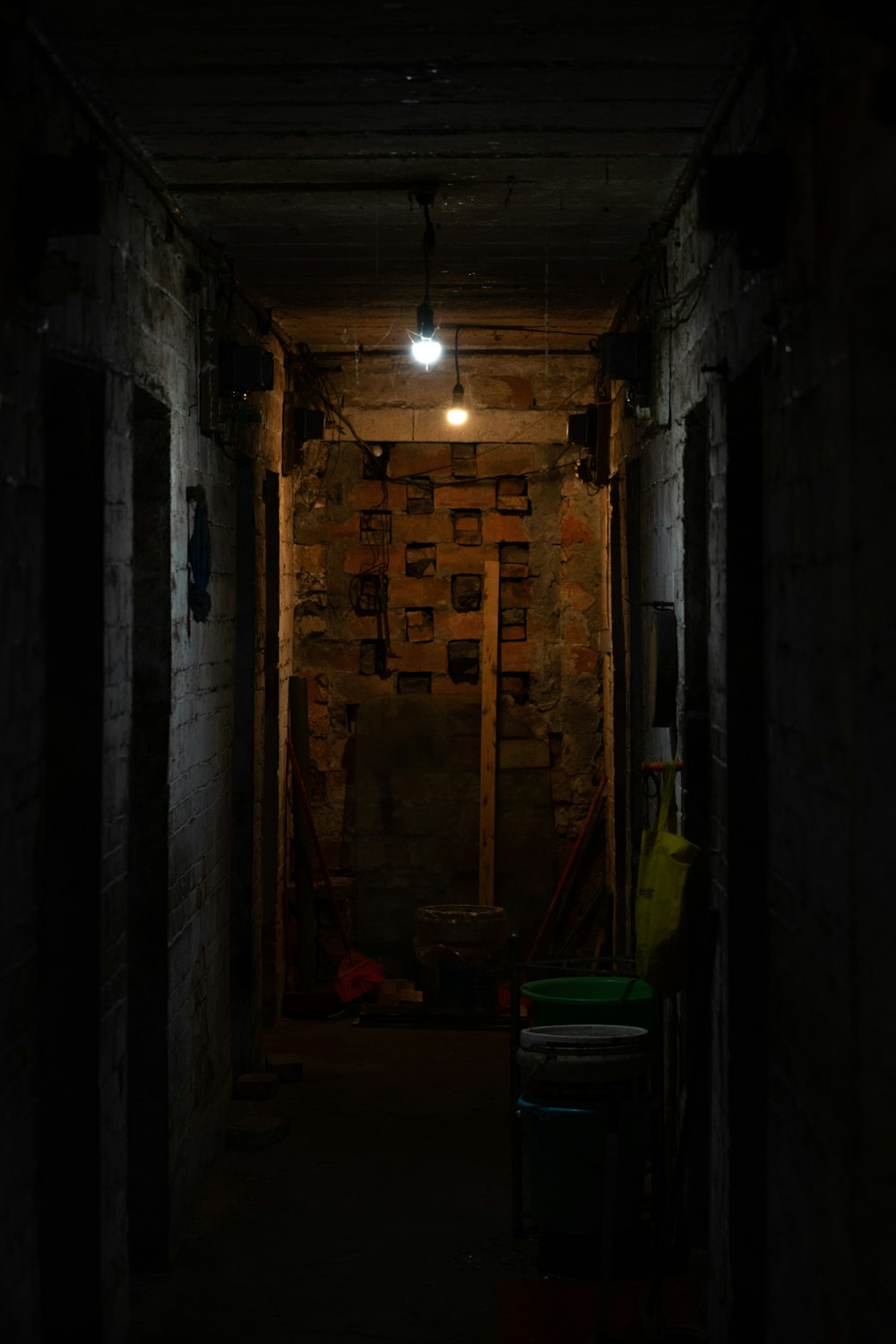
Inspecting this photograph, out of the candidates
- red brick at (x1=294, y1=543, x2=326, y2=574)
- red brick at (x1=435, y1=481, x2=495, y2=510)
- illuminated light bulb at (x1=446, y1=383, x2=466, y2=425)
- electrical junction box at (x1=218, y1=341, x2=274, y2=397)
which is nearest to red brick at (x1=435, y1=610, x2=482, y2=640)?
red brick at (x1=435, y1=481, x2=495, y2=510)

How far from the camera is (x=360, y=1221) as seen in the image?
4957 millimetres

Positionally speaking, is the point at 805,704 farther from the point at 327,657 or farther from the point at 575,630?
the point at 327,657

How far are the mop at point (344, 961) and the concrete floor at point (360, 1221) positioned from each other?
804mm

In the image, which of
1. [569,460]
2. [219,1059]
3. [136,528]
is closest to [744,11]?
[136,528]

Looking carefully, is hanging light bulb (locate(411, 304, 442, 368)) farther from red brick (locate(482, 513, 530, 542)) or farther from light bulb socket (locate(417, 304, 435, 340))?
red brick (locate(482, 513, 530, 542))

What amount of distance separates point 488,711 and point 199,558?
3.32 m

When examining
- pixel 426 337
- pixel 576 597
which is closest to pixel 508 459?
pixel 576 597

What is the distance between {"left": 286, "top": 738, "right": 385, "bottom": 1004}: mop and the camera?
772 centimetres

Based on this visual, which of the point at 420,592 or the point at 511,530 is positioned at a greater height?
the point at 511,530

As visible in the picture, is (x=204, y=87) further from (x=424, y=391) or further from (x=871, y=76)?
(x=424, y=391)

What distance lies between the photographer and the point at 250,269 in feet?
18.9

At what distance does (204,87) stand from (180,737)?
78.9 inches

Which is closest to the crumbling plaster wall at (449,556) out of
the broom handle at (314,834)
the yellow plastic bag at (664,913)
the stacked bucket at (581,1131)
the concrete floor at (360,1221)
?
the broom handle at (314,834)

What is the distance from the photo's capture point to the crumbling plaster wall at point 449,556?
26.6 feet
